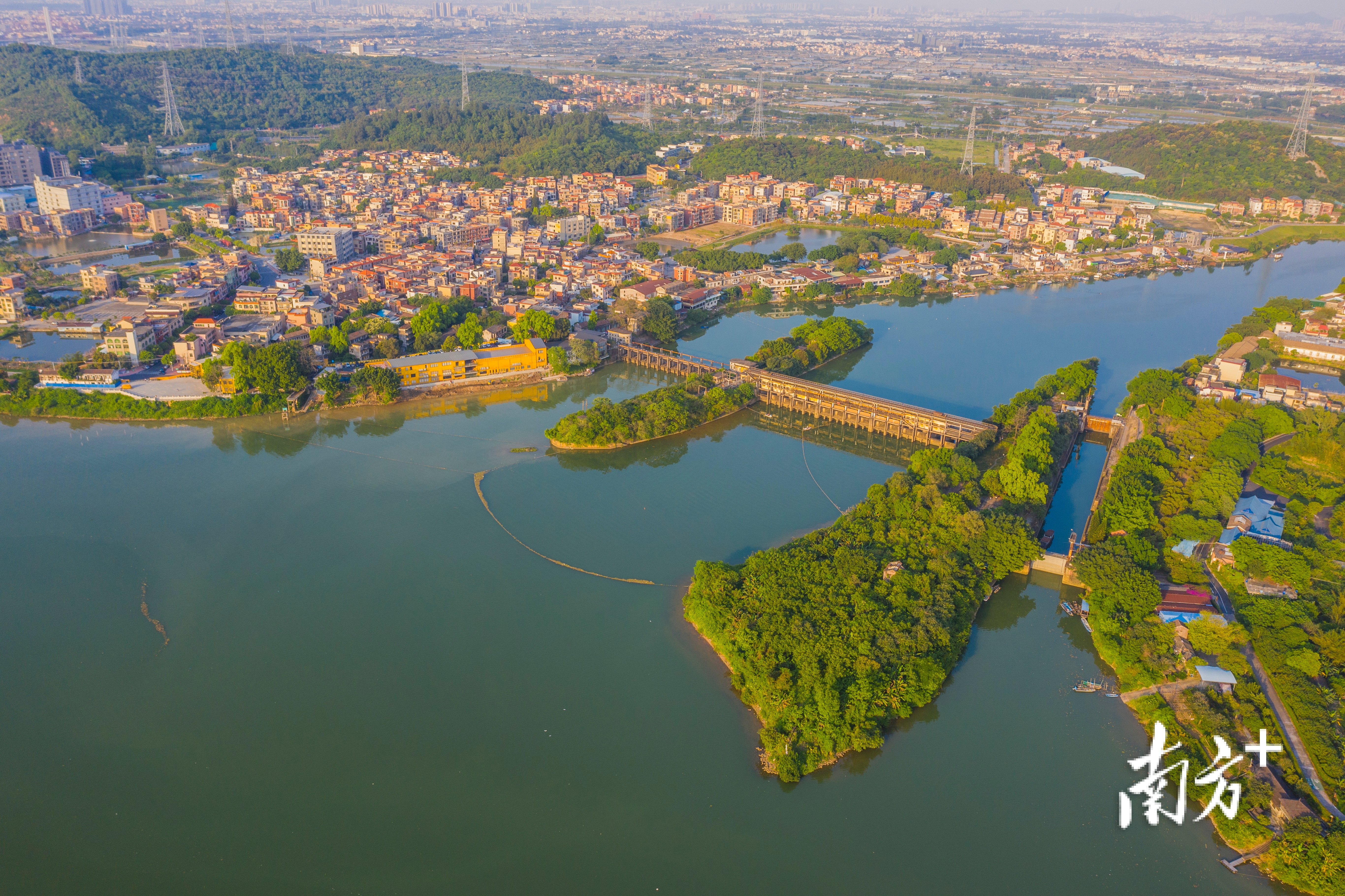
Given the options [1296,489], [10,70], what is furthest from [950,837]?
[10,70]

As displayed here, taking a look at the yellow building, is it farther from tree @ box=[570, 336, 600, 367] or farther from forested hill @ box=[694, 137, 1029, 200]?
Answer: forested hill @ box=[694, 137, 1029, 200]

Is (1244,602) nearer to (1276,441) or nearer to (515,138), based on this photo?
(1276,441)

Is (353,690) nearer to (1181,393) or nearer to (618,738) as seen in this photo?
(618,738)

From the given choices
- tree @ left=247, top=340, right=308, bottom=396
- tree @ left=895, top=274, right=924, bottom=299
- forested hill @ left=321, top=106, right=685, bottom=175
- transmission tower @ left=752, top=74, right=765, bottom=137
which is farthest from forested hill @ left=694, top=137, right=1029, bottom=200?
tree @ left=247, top=340, right=308, bottom=396

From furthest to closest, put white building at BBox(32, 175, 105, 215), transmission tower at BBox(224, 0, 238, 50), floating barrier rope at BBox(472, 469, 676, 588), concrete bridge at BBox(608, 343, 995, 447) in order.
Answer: transmission tower at BBox(224, 0, 238, 50) < white building at BBox(32, 175, 105, 215) < concrete bridge at BBox(608, 343, 995, 447) < floating barrier rope at BBox(472, 469, 676, 588)

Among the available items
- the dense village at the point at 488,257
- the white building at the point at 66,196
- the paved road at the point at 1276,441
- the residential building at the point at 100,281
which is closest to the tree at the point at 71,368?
the dense village at the point at 488,257

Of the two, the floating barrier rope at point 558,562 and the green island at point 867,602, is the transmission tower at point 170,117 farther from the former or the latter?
the green island at point 867,602
